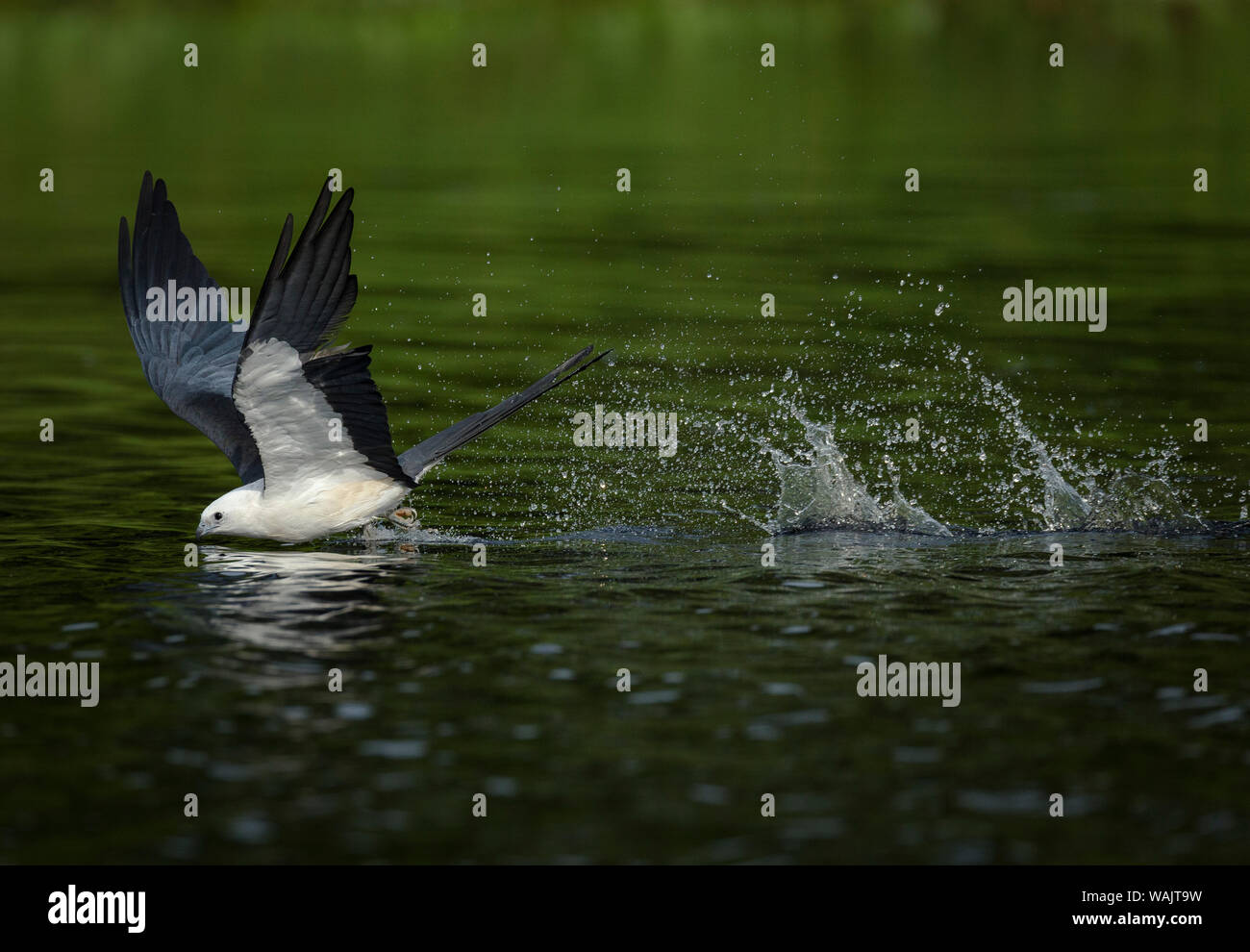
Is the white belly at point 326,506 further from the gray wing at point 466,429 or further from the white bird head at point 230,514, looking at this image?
the gray wing at point 466,429

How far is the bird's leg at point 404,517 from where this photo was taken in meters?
12.1

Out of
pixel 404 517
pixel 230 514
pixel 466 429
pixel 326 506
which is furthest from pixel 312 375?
pixel 404 517

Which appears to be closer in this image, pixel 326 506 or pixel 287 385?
pixel 287 385

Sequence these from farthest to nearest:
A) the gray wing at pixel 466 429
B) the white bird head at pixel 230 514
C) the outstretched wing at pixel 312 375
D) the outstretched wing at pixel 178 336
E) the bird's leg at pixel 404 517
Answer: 1. the outstretched wing at pixel 178 336
2. the bird's leg at pixel 404 517
3. the white bird head at pixel 230 514
4. the gray wing at pixel 466 429
5. the outstretched wing at pixel 312 375

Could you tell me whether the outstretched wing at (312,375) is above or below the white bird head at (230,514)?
above

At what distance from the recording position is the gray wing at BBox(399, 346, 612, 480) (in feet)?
36.6

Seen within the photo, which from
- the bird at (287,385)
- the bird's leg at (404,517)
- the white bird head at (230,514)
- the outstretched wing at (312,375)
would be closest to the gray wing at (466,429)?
the bird at (287,385)

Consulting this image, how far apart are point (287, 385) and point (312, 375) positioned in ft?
0.58

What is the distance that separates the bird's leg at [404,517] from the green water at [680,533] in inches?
7.0

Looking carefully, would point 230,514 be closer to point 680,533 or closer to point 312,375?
point 312,375

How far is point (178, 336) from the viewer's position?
13.1 meters

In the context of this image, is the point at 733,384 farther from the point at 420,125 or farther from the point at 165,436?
the point at 420,125
